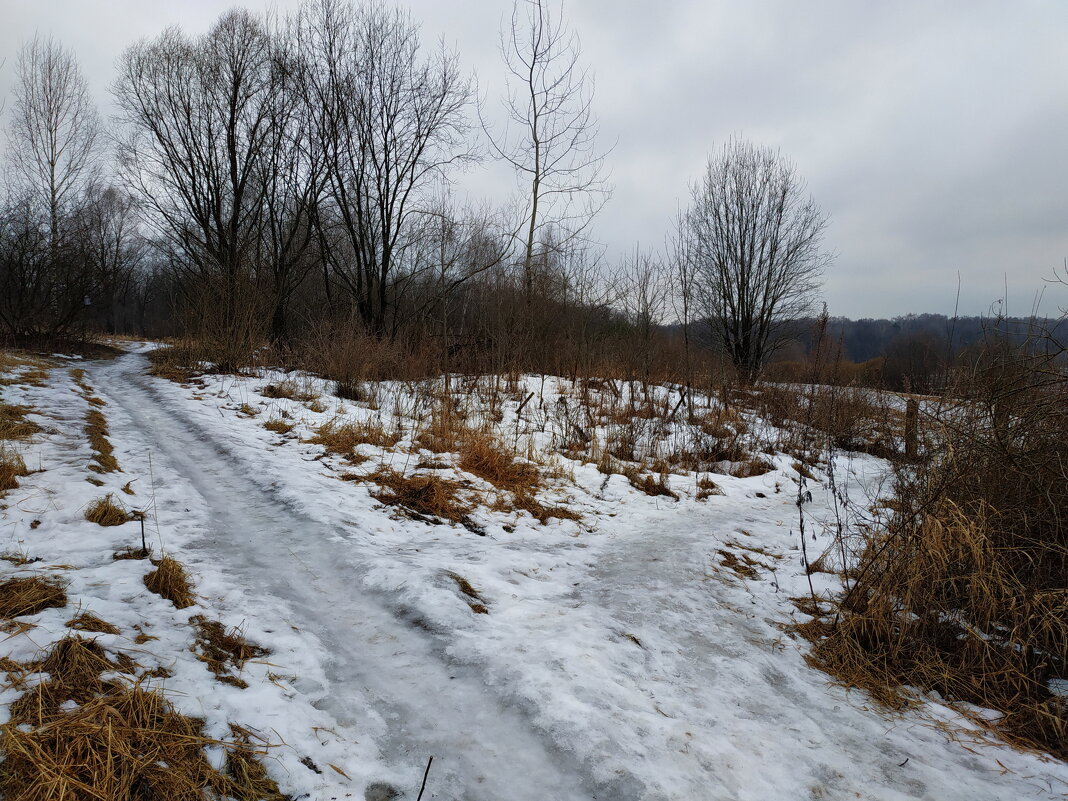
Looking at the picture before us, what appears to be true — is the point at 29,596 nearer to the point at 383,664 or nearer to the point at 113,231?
the point at 383,664

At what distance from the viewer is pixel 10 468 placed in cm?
381

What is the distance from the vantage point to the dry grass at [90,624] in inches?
88.7

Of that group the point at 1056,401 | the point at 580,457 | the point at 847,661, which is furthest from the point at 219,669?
the point at 580,457

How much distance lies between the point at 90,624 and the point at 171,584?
48 centimetres

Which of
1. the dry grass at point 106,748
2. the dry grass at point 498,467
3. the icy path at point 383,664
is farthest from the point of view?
the dry grass at point 498,467

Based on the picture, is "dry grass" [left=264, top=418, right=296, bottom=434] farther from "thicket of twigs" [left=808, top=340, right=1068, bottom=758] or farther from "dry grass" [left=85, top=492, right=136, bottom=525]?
"thicket of twigs" [left=808, top=340, right=1068, bottom=758]

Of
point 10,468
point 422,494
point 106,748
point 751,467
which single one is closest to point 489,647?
point 106,748

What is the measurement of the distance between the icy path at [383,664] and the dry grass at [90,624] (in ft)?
2.54

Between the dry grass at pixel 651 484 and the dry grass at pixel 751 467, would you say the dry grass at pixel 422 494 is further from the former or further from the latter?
the dry grass at pixel 751 467

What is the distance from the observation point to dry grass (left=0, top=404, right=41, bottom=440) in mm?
4801

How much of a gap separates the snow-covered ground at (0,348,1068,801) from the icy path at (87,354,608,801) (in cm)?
1

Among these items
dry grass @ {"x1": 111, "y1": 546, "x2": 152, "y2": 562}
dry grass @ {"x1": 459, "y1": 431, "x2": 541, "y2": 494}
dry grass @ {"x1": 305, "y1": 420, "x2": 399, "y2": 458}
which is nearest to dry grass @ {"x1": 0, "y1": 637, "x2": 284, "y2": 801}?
dry grass @ {"x1": 111, "y1": 546, "x2": 152, "y2": 562}

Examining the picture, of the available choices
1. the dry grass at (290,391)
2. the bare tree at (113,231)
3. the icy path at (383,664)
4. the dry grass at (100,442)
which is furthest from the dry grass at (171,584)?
the bare tree at (113,231)

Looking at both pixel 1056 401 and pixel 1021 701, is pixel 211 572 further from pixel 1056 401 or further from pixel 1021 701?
pixel 1056 401
